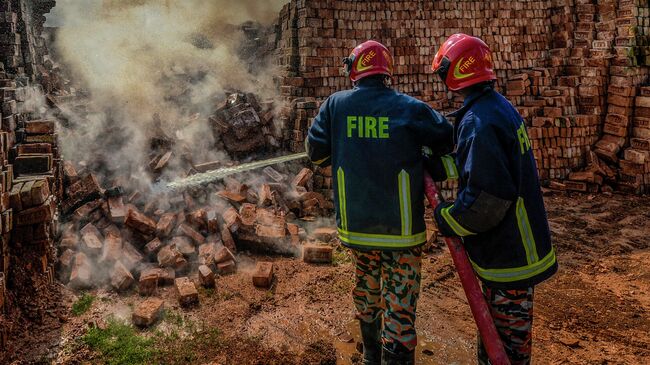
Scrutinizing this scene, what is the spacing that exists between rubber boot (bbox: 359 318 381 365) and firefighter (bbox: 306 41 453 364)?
0.28m

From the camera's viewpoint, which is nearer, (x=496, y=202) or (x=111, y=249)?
(x=496, y=202)

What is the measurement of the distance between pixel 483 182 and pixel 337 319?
8.56ft

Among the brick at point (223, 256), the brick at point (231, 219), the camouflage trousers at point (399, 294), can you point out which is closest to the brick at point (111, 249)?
the brick at point (223, 256)

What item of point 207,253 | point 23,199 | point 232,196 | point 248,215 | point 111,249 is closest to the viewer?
point 23,199

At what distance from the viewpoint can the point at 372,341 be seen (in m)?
3.36

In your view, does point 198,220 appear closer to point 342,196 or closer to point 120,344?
point 120,344

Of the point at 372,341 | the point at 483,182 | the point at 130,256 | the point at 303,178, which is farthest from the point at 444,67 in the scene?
the point at 303,178

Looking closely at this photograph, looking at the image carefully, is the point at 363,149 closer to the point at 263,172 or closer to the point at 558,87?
the point at 263,172

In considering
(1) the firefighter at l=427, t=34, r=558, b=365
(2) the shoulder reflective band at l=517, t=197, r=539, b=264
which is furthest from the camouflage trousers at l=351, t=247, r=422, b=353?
(2) the shoulder reflective band at l=517, t=197, r=539, b=264

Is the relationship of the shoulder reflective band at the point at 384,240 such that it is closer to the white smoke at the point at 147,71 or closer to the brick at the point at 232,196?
the brick at the point at 232,196

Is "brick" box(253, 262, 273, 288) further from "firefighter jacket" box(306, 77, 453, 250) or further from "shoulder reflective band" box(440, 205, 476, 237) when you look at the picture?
"shoulder reflective band" box(440, 205, 476, 237)

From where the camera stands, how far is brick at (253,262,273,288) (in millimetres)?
5156

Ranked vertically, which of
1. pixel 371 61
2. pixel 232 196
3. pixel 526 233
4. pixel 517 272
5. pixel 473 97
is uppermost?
pixel 371 61

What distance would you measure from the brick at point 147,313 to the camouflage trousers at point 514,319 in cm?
317
